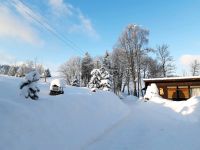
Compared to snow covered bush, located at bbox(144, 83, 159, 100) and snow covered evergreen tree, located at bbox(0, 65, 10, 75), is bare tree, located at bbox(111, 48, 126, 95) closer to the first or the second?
snow covered bush, located at bbox(144, 83, 159, 100)

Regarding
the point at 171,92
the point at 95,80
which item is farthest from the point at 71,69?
the point at 171,92

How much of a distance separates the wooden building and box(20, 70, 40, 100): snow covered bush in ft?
88.0

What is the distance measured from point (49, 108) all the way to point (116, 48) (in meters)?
45.5

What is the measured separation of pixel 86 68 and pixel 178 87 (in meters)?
41.8

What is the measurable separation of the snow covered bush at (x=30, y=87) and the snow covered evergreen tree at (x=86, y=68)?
205 ft

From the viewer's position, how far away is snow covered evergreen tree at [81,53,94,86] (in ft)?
244

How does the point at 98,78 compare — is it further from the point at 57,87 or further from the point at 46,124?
the point at 46,124

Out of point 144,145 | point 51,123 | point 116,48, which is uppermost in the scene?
point 116,48

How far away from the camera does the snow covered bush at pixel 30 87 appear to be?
10880 millimetres

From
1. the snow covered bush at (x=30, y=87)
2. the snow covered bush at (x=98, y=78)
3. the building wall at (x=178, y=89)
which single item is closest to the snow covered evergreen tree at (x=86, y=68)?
the snow covered bush at (x=98, y=78)

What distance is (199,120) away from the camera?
1603 cm

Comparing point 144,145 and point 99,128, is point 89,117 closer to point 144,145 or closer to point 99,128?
point 99,128

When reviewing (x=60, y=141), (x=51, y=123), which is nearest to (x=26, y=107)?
(x=51, y=123)

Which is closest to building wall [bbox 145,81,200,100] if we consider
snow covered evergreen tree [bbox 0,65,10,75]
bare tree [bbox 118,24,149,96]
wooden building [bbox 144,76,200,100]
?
wooden building [bbox 144,76,200,100]
